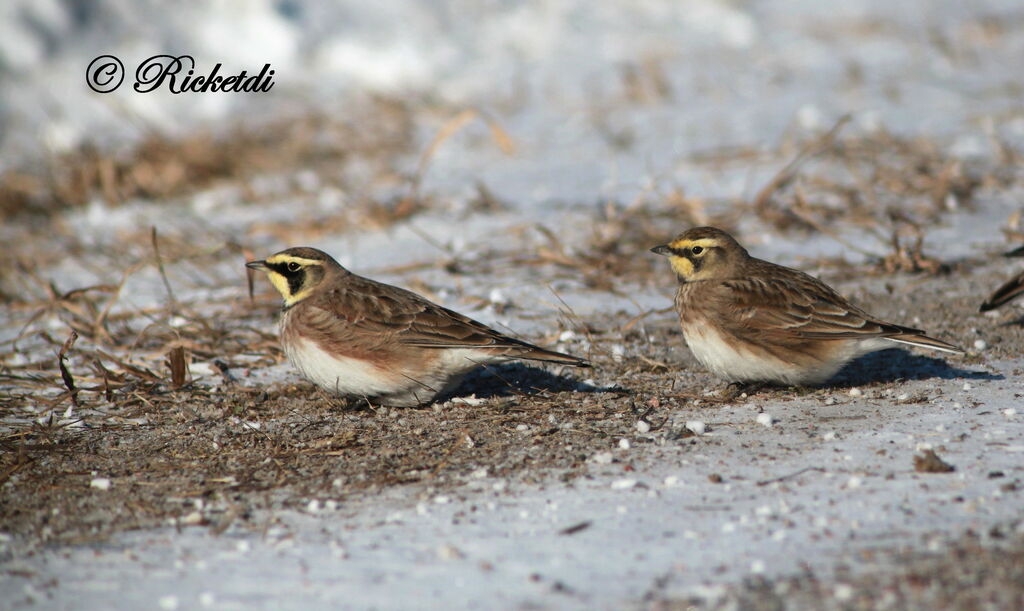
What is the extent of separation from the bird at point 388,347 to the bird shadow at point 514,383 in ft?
0.87

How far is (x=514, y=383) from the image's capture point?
6.20 m

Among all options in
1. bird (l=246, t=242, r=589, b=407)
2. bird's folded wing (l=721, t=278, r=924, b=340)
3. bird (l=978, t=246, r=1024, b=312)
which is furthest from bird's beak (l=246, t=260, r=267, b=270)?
bird (l=978, t=246, r=1024, b=312)

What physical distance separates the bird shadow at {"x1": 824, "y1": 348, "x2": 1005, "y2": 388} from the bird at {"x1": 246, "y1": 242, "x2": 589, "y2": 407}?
1.64m

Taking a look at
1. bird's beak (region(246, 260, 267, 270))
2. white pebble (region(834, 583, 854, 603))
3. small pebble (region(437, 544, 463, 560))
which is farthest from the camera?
bird's beak (region(246, 260, 267, 270))

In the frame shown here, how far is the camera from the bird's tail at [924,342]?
5355mm

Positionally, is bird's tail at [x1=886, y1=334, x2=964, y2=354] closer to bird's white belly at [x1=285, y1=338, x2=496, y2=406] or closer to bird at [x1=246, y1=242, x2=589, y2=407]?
bird at [x1=246, y1=242, x2=589, y2=407]

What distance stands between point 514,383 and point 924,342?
7.61 ft

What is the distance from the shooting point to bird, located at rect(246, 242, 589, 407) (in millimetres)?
5695

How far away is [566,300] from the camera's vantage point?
768 cm

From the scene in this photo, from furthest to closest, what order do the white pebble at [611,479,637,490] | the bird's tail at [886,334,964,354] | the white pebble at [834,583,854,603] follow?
the bird's tail at [886,334,964,354] < the white pebble at [611,479,637,490] < the white pebble at [834,583,854,603]

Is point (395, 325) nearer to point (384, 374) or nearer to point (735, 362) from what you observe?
point (384, 374)

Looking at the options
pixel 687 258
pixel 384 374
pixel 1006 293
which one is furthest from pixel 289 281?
pixel 1006 293

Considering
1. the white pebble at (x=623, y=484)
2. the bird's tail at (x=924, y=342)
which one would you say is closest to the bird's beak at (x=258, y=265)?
the white pebble at (x=623, y=484)

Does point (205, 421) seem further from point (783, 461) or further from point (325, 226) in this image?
point (325, 226)
